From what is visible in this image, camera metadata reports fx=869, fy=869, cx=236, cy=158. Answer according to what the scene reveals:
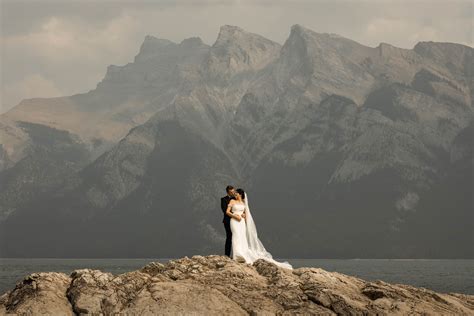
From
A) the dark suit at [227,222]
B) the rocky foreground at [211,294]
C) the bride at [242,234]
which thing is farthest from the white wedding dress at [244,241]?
the rocky foreground at [211,294]

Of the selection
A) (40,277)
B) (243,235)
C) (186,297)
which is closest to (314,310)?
(186,297)

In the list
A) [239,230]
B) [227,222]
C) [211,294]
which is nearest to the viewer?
[211,294]

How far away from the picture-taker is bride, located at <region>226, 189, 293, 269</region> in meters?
45.4

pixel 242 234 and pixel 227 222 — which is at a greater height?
pixel 227 222

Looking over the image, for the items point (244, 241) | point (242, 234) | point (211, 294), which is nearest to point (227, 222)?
point (242, 234)

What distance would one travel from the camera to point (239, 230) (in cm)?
4569

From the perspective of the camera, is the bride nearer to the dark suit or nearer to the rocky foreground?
the dark suit

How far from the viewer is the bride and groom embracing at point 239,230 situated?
4544 centimetres

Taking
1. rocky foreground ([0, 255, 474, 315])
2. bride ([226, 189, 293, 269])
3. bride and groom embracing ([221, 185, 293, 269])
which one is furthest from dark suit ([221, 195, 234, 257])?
rocky foreground ([0, 255, 474, 315])

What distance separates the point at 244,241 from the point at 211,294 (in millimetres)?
7420

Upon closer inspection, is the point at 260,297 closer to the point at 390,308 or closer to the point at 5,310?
the point at 390,308

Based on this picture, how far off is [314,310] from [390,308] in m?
3.56

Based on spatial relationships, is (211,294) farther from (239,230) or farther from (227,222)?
(227,222)

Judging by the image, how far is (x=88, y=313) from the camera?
124ft
